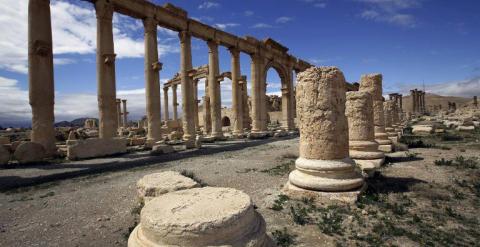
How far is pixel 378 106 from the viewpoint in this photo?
11648mm

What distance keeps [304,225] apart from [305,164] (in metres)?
1.91

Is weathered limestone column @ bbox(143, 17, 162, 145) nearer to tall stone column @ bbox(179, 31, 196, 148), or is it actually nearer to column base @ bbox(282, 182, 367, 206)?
tall stone column @ bbox(179, 31, 196, 148)

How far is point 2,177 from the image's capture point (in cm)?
927

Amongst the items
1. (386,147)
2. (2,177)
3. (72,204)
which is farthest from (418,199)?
(2,177)

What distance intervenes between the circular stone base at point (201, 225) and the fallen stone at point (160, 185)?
5.15ft

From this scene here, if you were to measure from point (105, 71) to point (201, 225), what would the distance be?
14582 millimetres

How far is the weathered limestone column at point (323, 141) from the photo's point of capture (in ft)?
19.2

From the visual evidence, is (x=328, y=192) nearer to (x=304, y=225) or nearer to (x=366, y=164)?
(x=304, y=225)

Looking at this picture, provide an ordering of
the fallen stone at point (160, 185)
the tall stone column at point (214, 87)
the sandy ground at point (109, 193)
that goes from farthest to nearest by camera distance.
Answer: the tall stone column at point (214, 87)
the fallen stone at point (160, 185)
the sandy ground at point (109, 193)

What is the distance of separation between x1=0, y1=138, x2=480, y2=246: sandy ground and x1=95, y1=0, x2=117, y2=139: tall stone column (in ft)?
12.2

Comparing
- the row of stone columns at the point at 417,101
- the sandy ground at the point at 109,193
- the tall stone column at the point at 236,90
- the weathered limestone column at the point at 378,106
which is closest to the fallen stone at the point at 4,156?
the sandy ground at the point at 109,193

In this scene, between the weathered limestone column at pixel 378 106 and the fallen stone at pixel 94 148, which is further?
the fallen stone at pixel 94 148

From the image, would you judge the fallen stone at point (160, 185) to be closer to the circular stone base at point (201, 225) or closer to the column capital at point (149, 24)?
the circular stone base at point (201, 225)

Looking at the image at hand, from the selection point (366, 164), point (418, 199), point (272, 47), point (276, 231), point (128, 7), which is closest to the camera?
point (276, 231)
